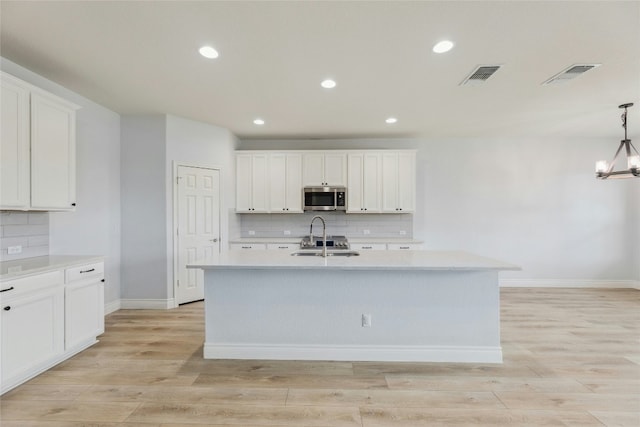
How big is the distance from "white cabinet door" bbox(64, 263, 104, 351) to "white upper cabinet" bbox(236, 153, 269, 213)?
2.50 meters

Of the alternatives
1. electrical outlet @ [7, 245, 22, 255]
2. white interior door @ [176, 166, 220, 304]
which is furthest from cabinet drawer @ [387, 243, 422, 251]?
electrical outlet @ [7, 245, 22, 255]

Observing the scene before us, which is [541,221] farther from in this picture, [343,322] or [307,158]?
[343,322]

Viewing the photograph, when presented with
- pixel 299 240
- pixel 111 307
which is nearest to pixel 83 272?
pixel 111 307

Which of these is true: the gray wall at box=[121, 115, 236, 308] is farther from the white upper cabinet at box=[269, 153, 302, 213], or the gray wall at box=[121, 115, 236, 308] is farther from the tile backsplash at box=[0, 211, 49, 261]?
the white upper cabinet at box=[269, 153, 302, 213]

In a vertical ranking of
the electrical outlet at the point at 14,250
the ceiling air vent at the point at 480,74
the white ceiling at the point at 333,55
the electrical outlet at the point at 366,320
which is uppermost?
the white ceiling at the point at 333,55

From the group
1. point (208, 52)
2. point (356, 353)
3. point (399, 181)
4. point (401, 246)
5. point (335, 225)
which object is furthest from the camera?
point (335, 225)

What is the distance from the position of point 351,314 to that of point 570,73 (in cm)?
311

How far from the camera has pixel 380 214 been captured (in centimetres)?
542

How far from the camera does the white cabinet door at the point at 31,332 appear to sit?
2.15m

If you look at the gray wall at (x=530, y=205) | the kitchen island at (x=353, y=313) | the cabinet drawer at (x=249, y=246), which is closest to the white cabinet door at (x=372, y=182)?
the gray wall at (x=530, y=205)

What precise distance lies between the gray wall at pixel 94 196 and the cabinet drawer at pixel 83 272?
64cm

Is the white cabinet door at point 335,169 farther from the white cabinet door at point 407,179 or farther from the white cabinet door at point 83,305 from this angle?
the white cabinet door at point 83,305

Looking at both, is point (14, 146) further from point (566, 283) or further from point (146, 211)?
point (566, 283)

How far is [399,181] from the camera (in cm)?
511
